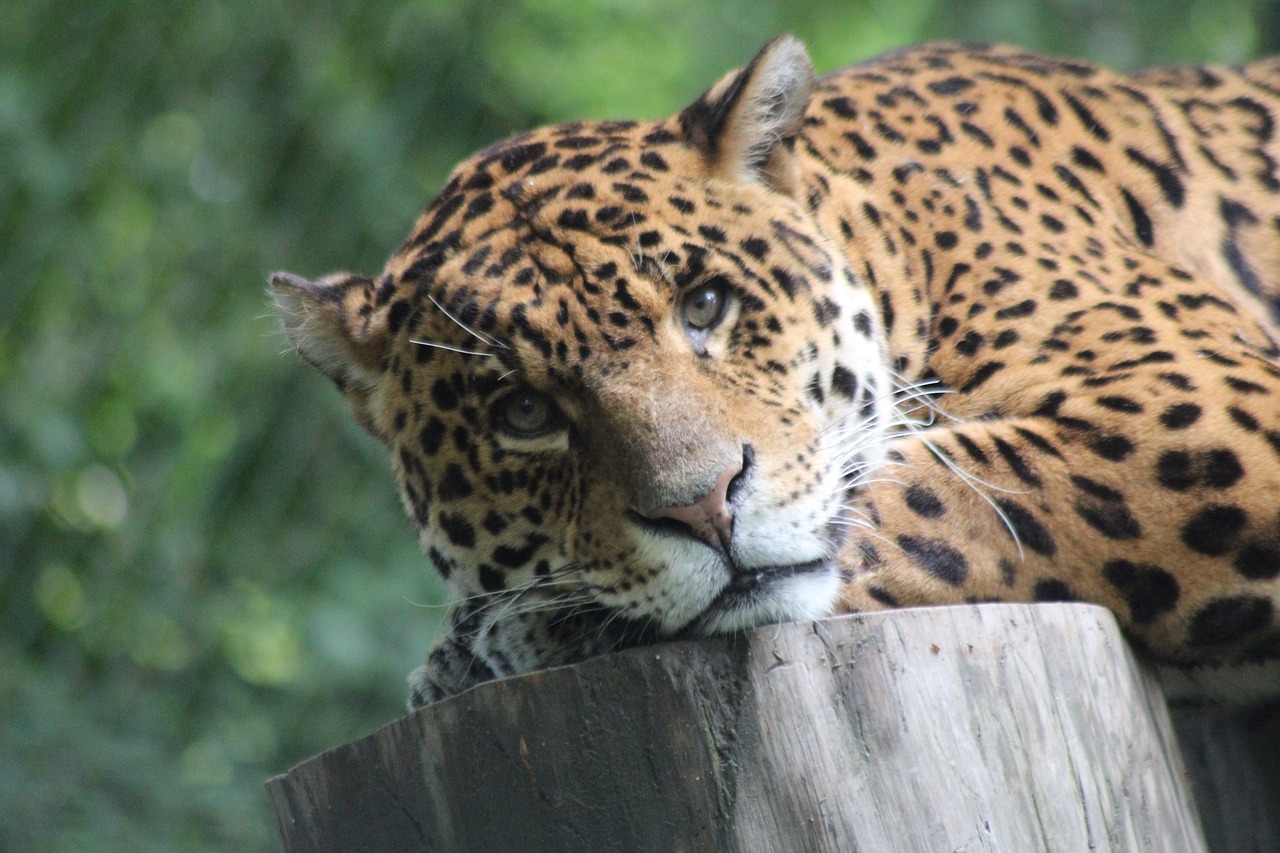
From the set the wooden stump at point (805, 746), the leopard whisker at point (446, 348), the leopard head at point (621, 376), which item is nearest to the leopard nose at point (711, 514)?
the leopard head at point (621, 376)

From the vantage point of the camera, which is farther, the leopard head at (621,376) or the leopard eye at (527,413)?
the leopard eye at (527,413)

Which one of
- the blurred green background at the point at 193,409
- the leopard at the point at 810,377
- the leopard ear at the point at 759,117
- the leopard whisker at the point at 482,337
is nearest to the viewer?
the leopard at the point at 810,377

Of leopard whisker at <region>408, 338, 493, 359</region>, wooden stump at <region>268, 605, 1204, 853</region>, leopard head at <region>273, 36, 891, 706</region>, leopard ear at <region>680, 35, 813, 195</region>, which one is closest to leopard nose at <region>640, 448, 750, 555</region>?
leopard head at <region>273, 36, 891, 706</region>

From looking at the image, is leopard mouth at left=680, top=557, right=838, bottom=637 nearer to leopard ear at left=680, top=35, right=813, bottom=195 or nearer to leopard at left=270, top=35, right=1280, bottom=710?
leopard at left=270, top=35, right=1280, bottom=710

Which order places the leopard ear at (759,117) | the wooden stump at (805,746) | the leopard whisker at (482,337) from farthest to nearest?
the leopard ear at (759,117) < the leopard whisker at (482,337) < the wooden stump at (805,746)

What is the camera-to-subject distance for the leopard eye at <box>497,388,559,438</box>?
311 cm

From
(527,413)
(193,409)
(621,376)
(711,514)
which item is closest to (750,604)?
(711,514)

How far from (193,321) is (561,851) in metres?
5.24

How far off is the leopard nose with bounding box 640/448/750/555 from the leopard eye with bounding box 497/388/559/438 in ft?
1.55

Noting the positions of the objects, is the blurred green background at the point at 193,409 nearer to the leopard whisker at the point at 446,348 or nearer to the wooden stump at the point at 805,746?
the leopard whisker at the point at 446,348

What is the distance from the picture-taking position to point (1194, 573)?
291cm

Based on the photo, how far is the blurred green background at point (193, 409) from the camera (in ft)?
21.6

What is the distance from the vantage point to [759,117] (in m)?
3.57

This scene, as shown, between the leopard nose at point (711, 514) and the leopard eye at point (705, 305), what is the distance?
0.51 m
